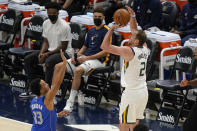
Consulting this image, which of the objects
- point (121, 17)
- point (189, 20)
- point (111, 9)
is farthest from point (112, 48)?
point (111, 9)

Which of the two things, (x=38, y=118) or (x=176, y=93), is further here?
(x=176, y=93)

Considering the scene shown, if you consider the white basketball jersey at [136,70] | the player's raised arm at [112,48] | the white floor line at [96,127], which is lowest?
the white floor line at [96,127]

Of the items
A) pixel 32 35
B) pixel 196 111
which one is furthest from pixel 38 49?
pixel 196 111

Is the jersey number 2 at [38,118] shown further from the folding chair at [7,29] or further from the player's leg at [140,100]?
the folding chair at [7,29]

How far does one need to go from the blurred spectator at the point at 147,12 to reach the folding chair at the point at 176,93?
1.47m

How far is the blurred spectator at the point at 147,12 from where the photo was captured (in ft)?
33.4

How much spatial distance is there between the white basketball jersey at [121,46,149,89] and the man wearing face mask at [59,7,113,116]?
7.01ft

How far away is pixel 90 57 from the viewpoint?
9.25 m

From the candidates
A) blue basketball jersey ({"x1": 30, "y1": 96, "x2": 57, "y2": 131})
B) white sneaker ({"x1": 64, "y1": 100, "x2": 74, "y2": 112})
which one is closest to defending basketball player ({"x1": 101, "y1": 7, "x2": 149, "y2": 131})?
blue basketball jersey ({"x1": 30, "y1": 96, "x2": 57, "y2": 131})

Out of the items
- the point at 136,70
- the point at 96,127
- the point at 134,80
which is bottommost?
the point at 96,127

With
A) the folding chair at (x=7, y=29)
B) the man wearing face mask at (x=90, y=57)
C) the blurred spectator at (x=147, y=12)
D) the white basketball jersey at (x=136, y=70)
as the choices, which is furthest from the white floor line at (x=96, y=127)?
the folding chair at (x=7, y=29)

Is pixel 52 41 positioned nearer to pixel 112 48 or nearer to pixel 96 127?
pixel 96 127

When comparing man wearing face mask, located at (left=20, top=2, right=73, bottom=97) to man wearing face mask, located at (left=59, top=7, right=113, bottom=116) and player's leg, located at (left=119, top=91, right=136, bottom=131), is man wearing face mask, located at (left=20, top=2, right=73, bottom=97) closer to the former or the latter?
man wearing face mask, located at (left=59, top=7, right=113, bottom=116)

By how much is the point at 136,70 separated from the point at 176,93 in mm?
2088
